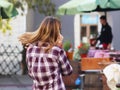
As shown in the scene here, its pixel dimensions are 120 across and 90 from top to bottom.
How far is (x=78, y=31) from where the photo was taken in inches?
885

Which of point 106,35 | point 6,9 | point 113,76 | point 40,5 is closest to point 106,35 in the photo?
point 106,35

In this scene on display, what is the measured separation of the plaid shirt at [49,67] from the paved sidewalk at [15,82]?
9060 millimetres

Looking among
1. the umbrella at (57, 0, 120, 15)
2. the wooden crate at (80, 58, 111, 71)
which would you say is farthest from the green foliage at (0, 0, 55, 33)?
the wooden crate at (80, 58, 111, 71)

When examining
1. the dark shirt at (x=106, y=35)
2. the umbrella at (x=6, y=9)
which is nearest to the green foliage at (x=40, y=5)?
the dark shirt at (x=106, y=35)

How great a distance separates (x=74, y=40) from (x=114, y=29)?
2412 mm

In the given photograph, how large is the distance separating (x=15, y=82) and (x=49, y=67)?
425 inches

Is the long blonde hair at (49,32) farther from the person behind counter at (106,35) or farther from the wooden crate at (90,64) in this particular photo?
the person behind counter at (106,35)

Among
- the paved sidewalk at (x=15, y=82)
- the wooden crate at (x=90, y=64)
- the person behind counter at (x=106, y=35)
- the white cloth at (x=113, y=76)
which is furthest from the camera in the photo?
the paved sidewalk at (x=15, y=82)

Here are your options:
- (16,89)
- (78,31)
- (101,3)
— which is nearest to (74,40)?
(78,31)

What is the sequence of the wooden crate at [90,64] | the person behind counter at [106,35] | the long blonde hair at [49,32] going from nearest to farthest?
the long blonde hair at [49,32], the wooden crate at [90,64], the person behind counter at [106,35]

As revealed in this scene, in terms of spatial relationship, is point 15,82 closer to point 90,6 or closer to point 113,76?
point 90,6

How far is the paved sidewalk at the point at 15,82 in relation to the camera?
1524 cm

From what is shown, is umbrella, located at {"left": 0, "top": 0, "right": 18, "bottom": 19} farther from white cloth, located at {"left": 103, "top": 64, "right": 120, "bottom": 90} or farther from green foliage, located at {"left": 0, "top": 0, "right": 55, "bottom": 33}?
white cloth, located at {"left": 103, "top": 64, "right": 120, "bottom": 90}

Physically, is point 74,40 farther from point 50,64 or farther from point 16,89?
point 50,64
